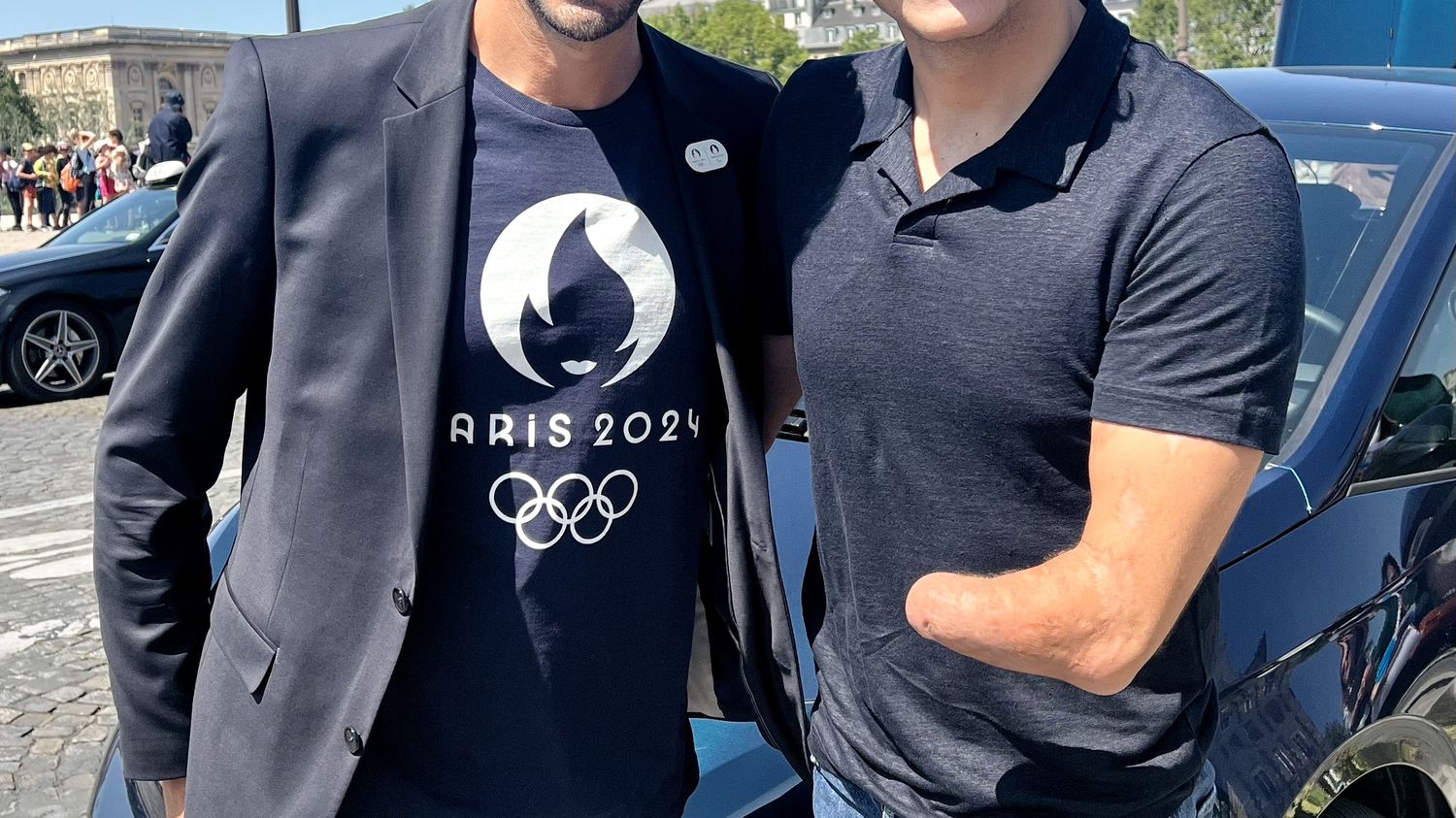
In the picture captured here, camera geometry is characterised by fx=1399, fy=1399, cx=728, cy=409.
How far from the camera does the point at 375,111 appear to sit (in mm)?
1589

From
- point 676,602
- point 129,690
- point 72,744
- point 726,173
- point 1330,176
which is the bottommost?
point 72,744

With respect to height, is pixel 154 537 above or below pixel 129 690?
above

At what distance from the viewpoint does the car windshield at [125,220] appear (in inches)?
364

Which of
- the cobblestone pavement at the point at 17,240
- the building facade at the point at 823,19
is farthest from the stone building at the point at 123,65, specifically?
the cobblestone pavement at the point at 17,240

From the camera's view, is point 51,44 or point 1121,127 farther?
point 51,44

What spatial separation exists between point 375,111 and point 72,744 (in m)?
2.95

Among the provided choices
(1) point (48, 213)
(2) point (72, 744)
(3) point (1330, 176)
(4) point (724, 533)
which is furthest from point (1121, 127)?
(1) point (48, 213)

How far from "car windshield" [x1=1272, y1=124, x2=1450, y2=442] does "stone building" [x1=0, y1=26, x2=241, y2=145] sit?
10620 cm

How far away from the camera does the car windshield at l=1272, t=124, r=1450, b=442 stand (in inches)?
93.0

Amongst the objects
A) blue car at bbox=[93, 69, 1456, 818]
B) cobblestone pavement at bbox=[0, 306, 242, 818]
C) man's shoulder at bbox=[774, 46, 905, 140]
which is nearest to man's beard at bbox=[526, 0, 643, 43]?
man's shoulder at bbox=[774, 46, 905, 140]

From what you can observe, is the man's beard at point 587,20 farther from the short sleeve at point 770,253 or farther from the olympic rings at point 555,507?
the olympic rings at point 555,507

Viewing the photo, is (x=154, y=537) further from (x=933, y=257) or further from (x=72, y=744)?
(x=72, y=744)

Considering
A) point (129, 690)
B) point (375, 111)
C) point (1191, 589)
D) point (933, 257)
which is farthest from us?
point (129, 690)

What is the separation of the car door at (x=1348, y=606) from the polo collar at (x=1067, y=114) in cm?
88
